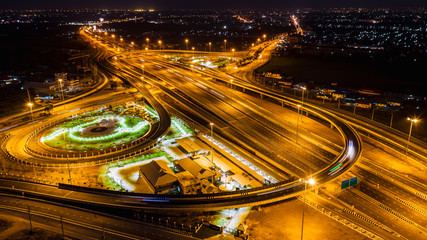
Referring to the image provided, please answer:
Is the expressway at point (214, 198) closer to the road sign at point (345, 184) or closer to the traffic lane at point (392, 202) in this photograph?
the road sign at point (345, 184)

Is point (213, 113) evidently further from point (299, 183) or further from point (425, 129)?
point (425, 129)

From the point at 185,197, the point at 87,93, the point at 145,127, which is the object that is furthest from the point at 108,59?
the point at 185,197

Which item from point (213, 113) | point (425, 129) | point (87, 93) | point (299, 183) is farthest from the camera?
point (87, 93)

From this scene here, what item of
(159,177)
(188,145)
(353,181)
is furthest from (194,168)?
(353,181)

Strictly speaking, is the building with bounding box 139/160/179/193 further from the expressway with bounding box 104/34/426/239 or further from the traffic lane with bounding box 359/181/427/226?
the traffic lane with bounding box 359/181/427/226

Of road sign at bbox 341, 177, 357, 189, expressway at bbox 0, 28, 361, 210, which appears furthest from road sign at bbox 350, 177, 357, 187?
expressway at bbox 0, 28, 361, 210

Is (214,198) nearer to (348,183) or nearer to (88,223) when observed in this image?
(88,223)
